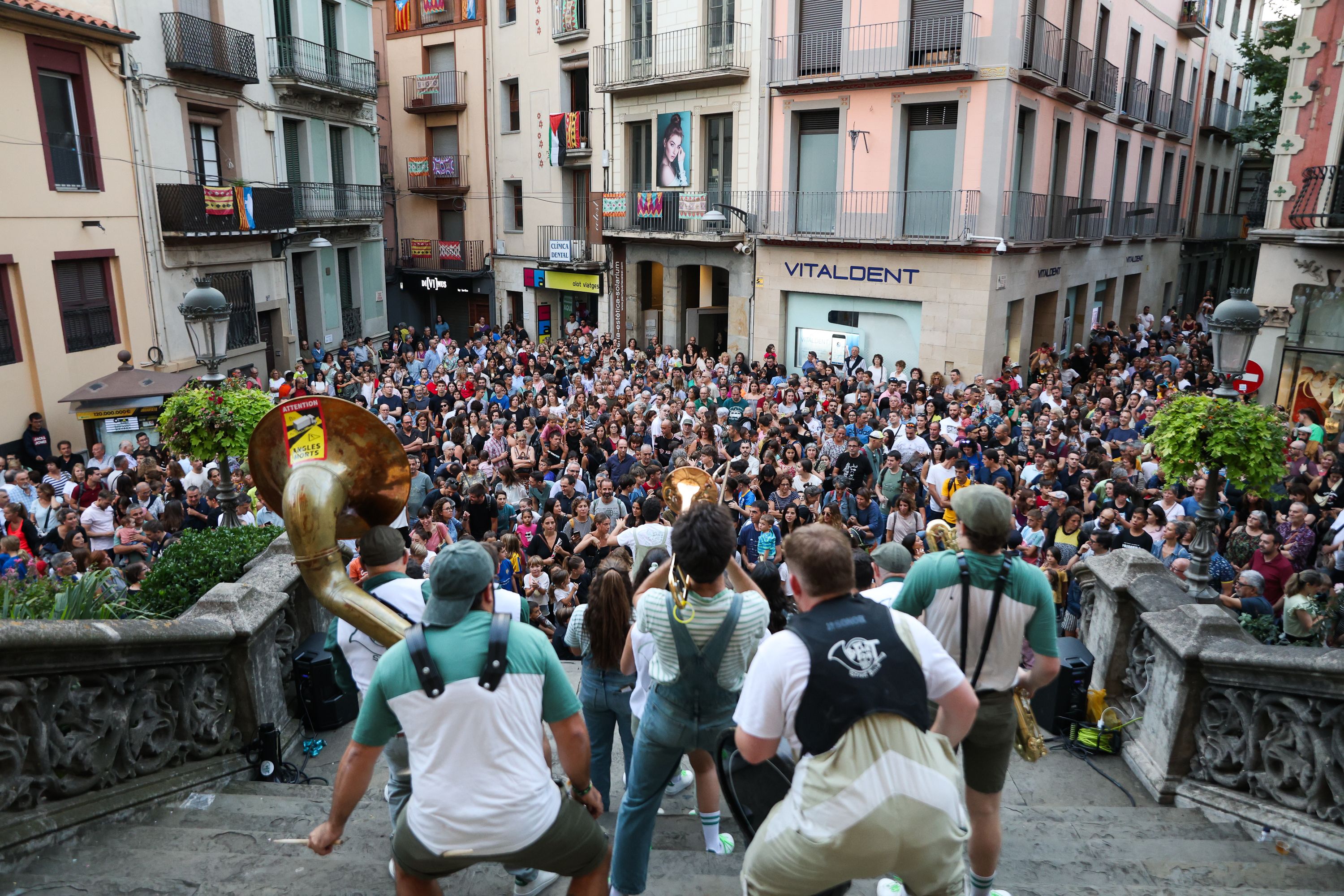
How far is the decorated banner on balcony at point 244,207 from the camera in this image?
20812 millimetres

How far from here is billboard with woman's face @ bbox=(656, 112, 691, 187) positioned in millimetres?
23000

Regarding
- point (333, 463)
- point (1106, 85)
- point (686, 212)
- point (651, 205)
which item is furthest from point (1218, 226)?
point (333, 463)

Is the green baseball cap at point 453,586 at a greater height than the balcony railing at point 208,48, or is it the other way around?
the balcony railing at point 208,48

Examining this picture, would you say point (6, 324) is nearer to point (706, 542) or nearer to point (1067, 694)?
point (706, 542)

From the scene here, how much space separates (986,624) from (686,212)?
20.0 metres

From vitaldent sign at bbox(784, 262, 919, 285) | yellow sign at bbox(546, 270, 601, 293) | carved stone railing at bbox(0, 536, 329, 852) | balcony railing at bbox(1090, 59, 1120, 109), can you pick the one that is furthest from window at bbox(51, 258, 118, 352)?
balcony railing at bbox(1090, 59, 1120, 109)

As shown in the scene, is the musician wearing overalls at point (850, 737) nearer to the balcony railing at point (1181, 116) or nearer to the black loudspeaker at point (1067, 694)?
the black loudspeaker at point (1067, 694)

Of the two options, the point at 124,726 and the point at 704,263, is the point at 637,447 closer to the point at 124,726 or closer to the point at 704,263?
the point at 124,726

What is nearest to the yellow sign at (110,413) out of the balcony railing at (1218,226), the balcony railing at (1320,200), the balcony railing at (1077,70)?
the balcony railing at (1320,200)

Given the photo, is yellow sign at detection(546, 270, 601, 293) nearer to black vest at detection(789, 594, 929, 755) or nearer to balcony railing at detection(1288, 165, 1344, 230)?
balcony railing at detection(1288, 165, 1344, 230)

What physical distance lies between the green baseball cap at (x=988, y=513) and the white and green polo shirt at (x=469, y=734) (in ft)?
5.64

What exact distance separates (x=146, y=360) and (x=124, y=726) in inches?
660

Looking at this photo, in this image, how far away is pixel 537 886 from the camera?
152 inches

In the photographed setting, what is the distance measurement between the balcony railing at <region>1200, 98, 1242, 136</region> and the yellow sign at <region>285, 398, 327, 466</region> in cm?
3447
